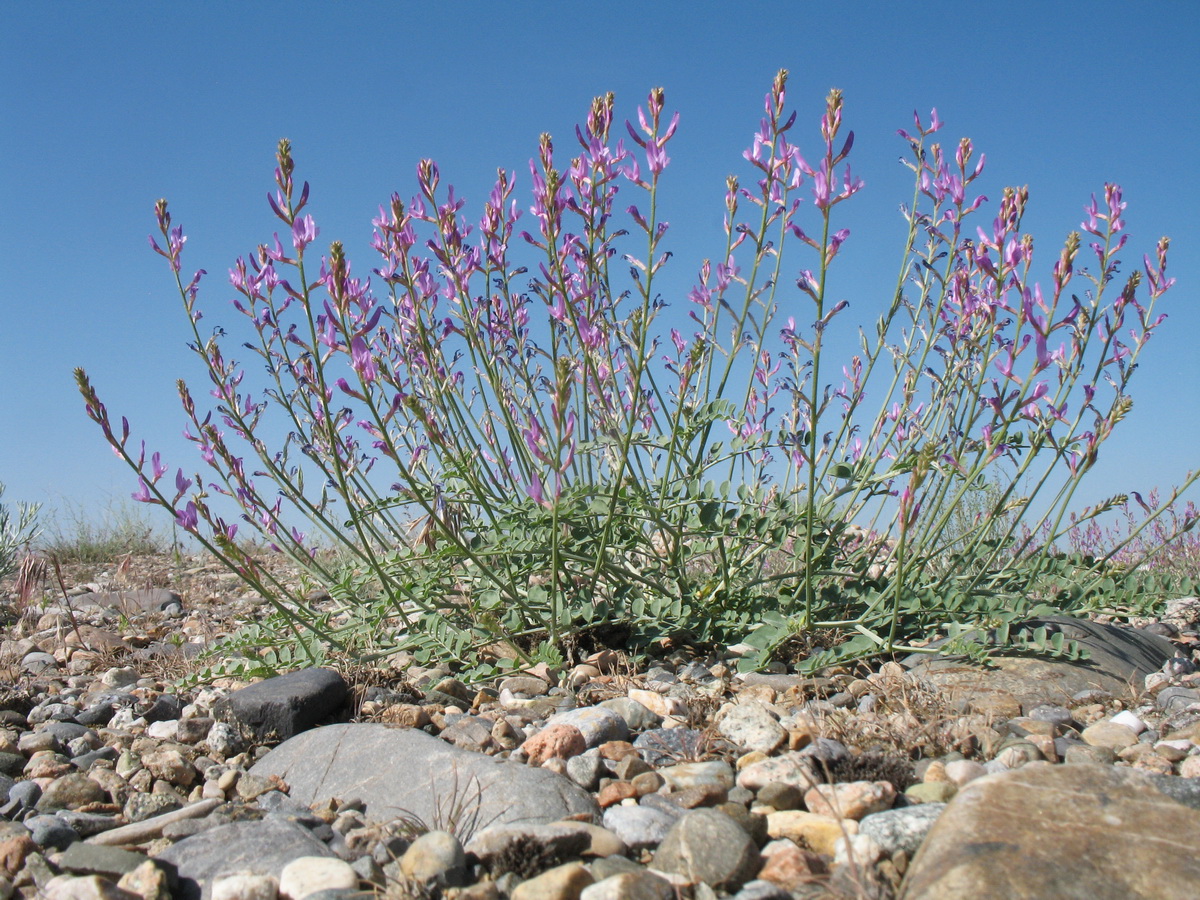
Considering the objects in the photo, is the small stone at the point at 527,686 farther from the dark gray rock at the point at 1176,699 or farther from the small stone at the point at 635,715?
the dark gray rock at the point at 1176,699

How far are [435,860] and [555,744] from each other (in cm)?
79

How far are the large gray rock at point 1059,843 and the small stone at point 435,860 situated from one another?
908 millimetres

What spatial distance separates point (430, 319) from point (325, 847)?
2.20 meters

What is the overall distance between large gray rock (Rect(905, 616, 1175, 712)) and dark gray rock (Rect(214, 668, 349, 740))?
83.2 inches

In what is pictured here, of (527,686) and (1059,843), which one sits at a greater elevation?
(527,686)

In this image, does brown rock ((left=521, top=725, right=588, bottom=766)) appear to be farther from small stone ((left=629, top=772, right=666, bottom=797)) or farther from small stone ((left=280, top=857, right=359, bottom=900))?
small stone ((left=280, top=857, right=359, bottom=900))

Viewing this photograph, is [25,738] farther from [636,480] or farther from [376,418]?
[636,480]

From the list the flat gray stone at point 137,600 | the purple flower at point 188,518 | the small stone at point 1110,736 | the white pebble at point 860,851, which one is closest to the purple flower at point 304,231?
the purple flower at point 188,518

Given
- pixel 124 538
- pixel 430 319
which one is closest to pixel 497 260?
pixel 430 319

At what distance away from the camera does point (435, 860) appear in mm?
1995

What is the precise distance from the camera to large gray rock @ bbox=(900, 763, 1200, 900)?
1.70m

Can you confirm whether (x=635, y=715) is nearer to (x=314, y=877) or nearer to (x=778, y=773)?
(x=778, y=773)

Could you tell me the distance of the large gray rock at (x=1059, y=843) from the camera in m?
1.70

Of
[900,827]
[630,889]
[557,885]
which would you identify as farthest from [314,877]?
[900,827]
